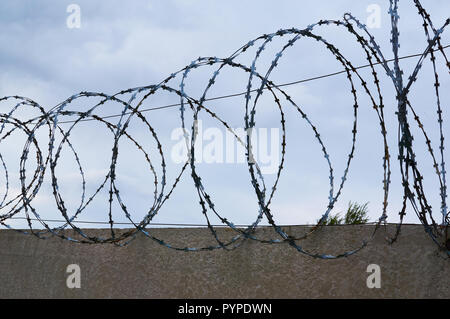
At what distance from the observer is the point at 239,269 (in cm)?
807

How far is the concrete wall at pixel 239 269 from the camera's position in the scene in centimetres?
713

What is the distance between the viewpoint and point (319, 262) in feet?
24.9

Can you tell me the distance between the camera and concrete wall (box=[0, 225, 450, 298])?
A: 7133mm
